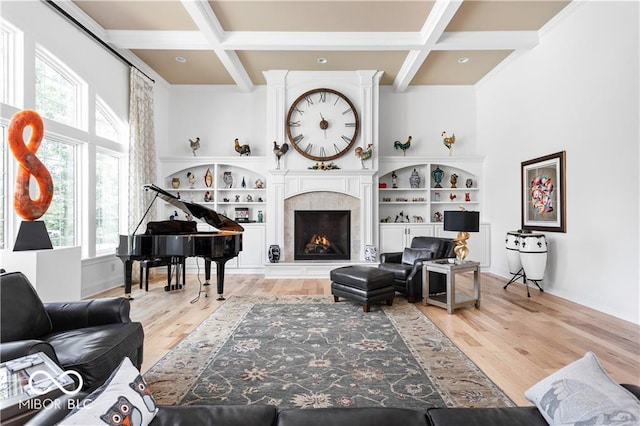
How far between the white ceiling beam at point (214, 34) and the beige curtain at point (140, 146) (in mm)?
1442

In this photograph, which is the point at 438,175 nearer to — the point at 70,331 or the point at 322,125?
the point at 322,125

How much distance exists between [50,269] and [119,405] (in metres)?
2.50

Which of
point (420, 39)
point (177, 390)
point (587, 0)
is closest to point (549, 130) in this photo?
point (587, 0)

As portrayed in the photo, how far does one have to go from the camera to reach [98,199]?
5.20 m

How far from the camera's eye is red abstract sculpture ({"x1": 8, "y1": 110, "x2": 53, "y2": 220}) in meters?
2.86

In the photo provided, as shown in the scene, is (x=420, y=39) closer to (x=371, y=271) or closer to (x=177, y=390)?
(x=371, y=271)

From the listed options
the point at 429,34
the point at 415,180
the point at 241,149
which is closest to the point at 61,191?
the point at 241,149

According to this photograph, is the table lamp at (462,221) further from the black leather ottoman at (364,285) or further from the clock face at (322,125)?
the clock face at (322,125)

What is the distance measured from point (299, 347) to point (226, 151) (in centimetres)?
500

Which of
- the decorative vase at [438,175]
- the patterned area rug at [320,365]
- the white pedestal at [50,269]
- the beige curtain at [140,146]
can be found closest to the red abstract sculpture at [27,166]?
the white pedestal at [50,269]

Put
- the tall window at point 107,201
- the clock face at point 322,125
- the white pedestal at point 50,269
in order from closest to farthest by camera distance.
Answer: the white pedestal at point 50,269, the tall window at point 107,201, the clock face at point 322,125

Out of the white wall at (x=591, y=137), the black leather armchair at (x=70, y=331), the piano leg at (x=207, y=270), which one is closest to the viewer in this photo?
the black leather armchair at (x=70, y=331)

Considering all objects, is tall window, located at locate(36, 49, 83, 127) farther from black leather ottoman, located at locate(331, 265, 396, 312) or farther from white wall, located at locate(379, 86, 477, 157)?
white wall, located at locate(379, 86, 477, 157)

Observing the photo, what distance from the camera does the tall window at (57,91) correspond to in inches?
160
